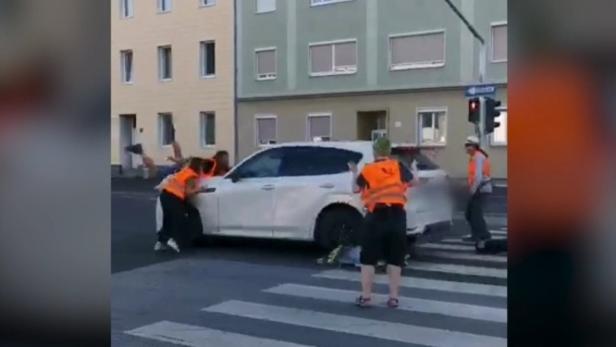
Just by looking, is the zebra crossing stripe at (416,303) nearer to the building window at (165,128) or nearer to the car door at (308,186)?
the car door at (308,186)

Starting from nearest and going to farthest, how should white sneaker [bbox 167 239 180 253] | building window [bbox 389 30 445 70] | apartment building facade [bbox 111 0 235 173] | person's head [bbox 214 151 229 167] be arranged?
white sneaker [bbox 167 239 180 253], person's head [bbox 214 151 229 167], building window [bbox 389 30 445 70], apartment building facade [bbox 111 0 235 173]

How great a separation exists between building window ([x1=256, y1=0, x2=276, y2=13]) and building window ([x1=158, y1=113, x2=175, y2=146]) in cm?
714

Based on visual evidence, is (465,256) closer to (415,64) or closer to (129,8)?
(415,64)

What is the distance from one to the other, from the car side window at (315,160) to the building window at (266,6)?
75.6 feet

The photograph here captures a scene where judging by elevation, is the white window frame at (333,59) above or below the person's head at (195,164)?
above

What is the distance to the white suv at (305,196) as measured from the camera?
10.3 metres

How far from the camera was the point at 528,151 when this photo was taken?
67.1 inches

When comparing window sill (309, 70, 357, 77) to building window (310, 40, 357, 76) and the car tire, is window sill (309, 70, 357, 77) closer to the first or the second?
building window (310, 40, 357, 76)

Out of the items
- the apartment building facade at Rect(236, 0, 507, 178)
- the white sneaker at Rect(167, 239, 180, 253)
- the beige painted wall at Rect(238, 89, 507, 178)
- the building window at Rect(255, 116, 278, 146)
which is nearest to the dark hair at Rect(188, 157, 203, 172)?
the white sneaker at Rect(167, 239, 180, 253)

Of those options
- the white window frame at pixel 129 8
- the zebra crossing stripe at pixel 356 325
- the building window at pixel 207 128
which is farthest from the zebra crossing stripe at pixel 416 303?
the white window frame at pixel 129 8

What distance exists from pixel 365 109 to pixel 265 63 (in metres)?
5.78

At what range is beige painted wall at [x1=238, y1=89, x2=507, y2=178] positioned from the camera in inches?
1078

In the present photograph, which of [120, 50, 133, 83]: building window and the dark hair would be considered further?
[120, 50, 133, 83]: building window

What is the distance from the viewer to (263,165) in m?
11.2
